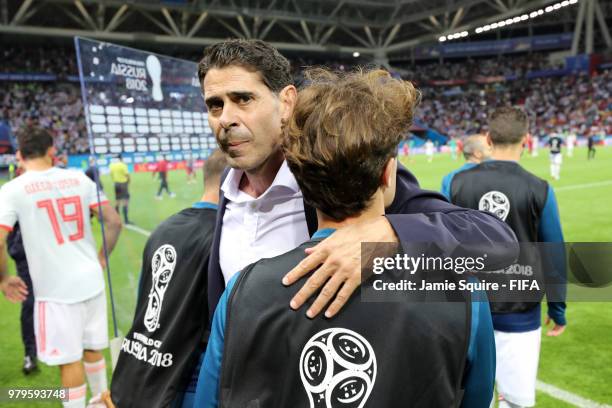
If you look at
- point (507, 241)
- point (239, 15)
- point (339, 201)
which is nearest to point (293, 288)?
point (339, 201)

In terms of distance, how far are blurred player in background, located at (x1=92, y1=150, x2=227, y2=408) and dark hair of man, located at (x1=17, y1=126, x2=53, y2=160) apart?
76.0 inches

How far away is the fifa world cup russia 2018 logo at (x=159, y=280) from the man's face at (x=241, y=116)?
23.7 inches

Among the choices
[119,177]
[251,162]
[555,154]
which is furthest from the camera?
[555,154]

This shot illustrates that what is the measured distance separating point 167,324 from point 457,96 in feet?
163

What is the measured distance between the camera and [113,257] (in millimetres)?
3908

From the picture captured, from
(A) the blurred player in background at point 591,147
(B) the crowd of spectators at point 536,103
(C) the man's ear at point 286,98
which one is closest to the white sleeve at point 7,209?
(C) the man's ear at point 286,98

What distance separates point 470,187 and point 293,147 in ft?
8.33

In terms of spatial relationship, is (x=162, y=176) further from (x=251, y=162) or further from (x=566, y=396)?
(x=566, y=396)

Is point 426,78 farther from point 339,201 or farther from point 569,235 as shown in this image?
point 339,201

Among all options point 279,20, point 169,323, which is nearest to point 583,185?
point 169,323

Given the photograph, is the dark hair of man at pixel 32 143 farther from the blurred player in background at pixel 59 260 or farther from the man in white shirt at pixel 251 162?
the man in white shirt at pixel 251 162

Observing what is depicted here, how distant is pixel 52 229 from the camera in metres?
3.54

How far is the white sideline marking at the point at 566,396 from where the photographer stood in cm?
352

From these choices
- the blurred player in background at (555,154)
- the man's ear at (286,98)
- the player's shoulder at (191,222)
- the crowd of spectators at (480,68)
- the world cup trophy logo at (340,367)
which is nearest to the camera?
the world cup trophy logo at (340,367)
